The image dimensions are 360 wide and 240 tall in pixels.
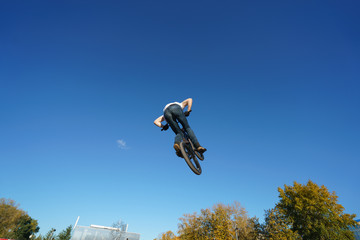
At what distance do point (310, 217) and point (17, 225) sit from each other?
77058mm

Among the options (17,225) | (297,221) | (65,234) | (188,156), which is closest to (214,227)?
(297,221)

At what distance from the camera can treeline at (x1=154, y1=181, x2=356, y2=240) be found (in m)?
21.9

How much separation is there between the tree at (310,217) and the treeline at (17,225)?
60.5 m

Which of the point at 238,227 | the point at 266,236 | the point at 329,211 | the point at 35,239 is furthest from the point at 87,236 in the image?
the point at 329,211

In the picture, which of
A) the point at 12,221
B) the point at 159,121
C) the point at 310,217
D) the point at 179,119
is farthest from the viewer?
the point at 12,221

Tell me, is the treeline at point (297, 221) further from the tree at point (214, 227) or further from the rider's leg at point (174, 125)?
A: the rider's leg at point (174, 125)

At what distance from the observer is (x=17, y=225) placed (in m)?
54.9

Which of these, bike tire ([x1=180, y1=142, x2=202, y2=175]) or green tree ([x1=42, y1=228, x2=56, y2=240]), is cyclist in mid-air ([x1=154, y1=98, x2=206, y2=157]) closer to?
bike tire ([x1=180, y1=142, x2=202, y2=175])

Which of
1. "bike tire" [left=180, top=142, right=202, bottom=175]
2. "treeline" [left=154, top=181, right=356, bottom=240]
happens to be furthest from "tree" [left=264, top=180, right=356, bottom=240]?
"bike tire" [left=180, top=142, right=202, bottom=175]

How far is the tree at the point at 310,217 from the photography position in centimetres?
2170

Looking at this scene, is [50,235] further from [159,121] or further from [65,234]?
[159,121]

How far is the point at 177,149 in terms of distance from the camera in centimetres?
466

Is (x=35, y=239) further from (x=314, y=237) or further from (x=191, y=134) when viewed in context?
(x=191, y=134)

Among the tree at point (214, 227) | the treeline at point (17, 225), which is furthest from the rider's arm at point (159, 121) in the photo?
the treeline at point (17, 225)
